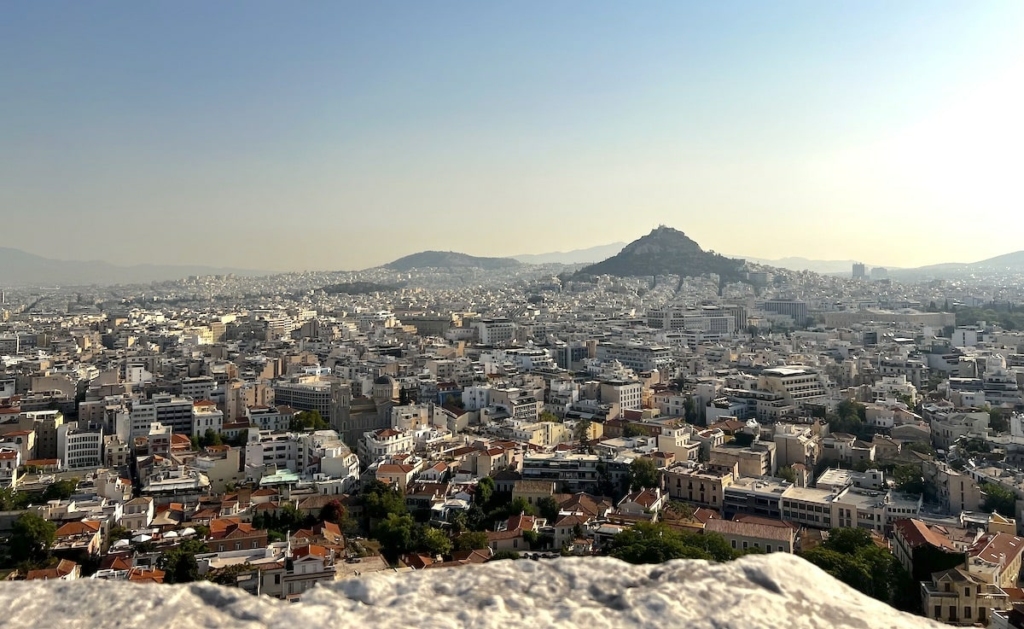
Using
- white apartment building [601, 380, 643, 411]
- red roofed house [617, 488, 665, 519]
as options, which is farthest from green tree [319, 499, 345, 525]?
→ white apartment building [601, 380, 643, 411]

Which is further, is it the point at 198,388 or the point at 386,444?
the point at 198,388

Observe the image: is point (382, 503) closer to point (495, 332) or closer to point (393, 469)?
point (393, 469)

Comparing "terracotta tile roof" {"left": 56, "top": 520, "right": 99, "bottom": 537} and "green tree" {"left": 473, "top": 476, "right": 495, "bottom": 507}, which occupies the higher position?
"terracotta tile roof" {"left": 56, "top": 520, "right": 99, "bottom": 537}

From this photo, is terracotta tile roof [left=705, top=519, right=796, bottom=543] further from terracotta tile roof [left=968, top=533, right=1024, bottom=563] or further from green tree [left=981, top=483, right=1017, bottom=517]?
green tree [left=981, top=483, right=1017, bottom=517]

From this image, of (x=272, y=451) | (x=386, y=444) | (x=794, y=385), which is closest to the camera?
(x=272, y=451)

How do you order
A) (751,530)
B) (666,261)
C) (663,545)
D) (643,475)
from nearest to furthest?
(663,545) < (751,530) < (643,475) < (666,261)

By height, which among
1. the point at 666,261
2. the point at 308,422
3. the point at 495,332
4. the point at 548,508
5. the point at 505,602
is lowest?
the point at 548,508

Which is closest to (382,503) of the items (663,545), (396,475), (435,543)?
(396,475)
